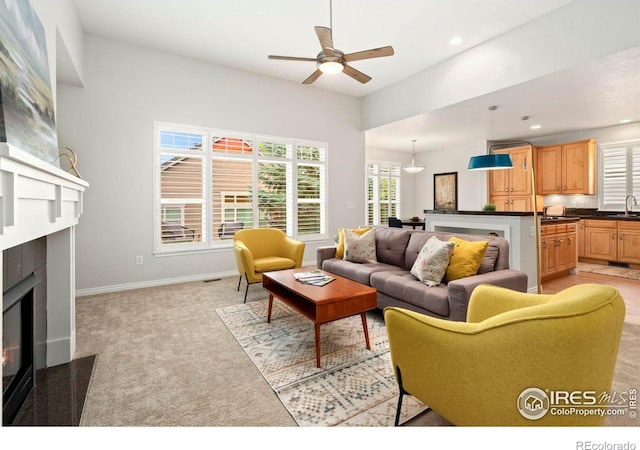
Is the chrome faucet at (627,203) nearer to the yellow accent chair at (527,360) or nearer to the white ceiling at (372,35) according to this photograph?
the white ceiling at (372,35)

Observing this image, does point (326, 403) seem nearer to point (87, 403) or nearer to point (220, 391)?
point (220, 391)

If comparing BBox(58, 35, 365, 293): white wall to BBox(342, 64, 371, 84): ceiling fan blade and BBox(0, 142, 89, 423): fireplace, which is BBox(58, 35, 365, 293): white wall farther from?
BBox(342, 64, 371, 84): ceiling fan blade

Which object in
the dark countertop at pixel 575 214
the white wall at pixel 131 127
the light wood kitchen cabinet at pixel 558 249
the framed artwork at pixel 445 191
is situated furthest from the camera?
the framed artwork at pixel 445 191

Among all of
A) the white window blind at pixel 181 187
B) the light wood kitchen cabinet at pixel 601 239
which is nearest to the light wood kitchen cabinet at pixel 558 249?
the light wood kitchen cabinet at pixel 601 239

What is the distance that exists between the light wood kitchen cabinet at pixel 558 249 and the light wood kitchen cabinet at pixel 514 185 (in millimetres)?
1897

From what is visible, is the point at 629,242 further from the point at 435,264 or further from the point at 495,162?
the point at 435,264

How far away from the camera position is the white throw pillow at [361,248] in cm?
390

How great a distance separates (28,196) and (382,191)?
835cm

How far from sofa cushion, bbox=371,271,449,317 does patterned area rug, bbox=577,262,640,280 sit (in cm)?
452

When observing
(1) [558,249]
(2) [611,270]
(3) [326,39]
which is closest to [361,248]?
(3) [326,39]

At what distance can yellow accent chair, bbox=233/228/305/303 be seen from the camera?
3789mm

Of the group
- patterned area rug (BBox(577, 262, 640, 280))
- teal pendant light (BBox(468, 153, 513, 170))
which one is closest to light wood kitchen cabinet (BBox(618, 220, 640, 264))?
patterned area rug (BBox(577, 262, 640, 280))

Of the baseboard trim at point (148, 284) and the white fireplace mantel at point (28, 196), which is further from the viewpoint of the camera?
the baseboard trim at point (148, 284)
